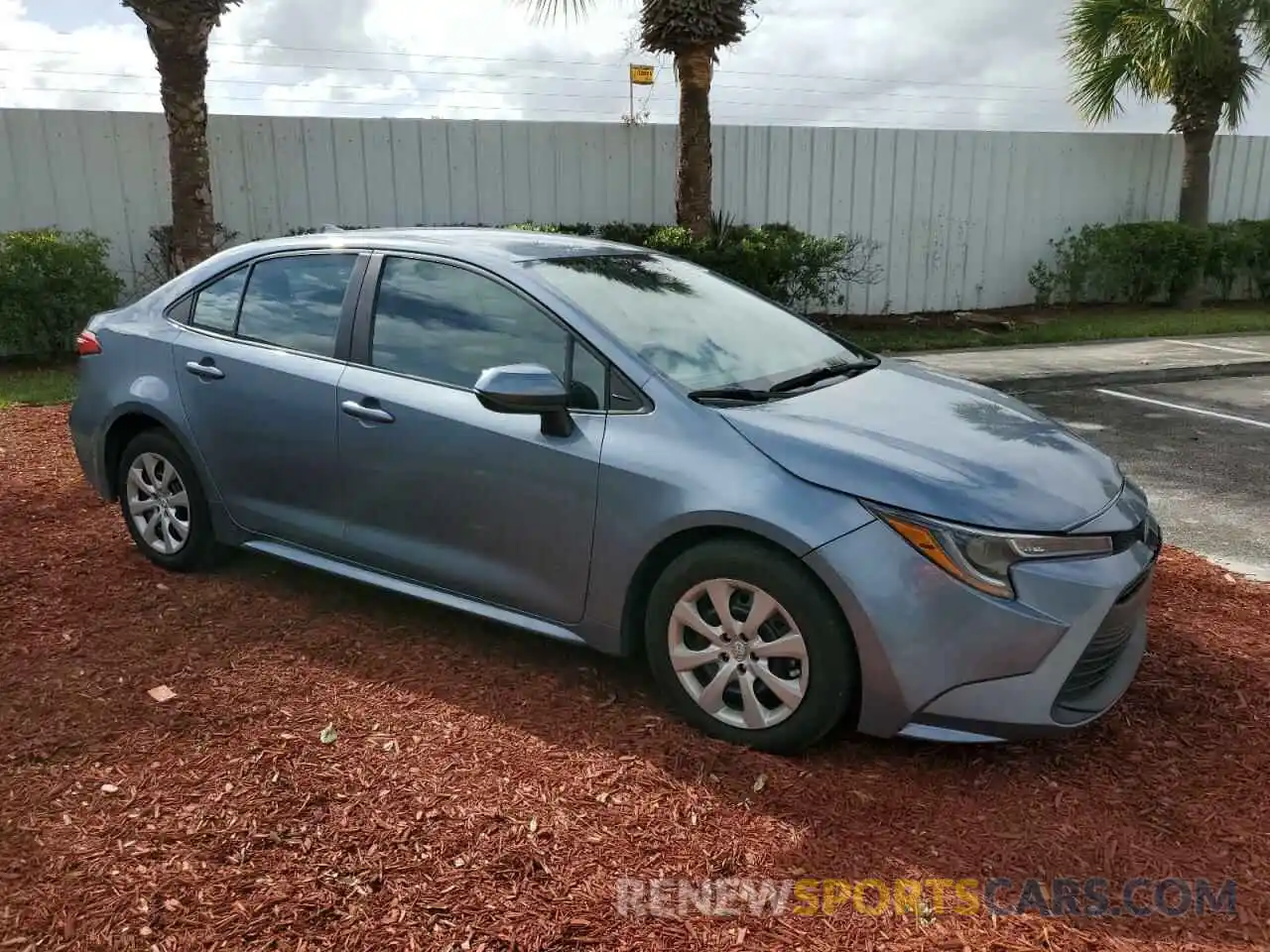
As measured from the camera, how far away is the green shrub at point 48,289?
9.30m

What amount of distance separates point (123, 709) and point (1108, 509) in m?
3.29

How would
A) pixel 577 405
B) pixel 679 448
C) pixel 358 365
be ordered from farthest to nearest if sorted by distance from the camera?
pixel 358 365 → pixel 577 405 → pixel 679 448

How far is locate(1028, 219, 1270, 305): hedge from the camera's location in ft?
48.5

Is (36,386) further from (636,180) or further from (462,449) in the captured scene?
(462,449)

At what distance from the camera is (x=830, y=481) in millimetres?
3109

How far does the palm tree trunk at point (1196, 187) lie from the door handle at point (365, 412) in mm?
14588

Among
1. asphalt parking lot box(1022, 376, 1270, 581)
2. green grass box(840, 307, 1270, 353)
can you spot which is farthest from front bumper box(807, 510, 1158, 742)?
green grass box(840, 307, 1270, 353)

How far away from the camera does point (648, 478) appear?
3342 mm

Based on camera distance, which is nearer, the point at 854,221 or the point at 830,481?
the point at 830,481

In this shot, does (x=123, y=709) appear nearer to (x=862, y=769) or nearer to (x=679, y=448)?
(x=679, y=448)

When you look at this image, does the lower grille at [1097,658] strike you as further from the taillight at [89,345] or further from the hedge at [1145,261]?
the hedge at [1145,261]

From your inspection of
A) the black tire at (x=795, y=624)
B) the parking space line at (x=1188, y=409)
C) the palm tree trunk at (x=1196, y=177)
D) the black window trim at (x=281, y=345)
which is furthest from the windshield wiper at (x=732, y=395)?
the palm tree trunk at (x=1196, y=177)

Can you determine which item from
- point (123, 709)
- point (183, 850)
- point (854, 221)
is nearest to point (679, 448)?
point (183, 850)

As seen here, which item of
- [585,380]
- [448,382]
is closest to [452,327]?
[448,382]
